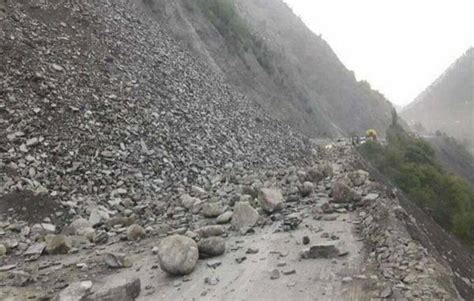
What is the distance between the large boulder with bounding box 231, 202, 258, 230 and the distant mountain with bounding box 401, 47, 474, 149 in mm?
119380

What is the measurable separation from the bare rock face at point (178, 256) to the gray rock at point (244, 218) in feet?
5.37

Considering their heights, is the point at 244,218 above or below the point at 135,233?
above

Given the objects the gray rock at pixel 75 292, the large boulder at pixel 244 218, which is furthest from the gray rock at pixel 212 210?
the gray rock at pixel 75 292

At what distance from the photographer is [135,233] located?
27.6 feet

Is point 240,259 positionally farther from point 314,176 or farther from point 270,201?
point 314,176

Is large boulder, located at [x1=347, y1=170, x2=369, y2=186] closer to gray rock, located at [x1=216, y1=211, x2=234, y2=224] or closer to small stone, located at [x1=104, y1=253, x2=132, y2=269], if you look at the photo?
gray rock, located at [x1=216, y1=211, x2=234, y2=224]

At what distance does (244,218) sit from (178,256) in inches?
77.6

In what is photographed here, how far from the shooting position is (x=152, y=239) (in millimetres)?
8320

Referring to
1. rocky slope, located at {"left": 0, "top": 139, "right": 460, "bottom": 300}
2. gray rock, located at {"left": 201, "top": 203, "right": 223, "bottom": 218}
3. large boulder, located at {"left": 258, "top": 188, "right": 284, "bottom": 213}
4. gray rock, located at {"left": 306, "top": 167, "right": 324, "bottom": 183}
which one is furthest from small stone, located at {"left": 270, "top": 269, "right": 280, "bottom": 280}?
gray rock, located at {"left": 306, "top": 167, "right": 324, "bottom": 183}

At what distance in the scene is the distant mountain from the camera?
12580cm

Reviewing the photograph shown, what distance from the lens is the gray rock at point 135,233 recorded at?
8.39 meters

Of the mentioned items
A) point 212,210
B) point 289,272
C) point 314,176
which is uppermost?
point 314,176

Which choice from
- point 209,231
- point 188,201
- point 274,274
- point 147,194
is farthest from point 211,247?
point 147,194

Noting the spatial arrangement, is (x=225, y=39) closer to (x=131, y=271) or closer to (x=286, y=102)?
(x=286, y=102)
